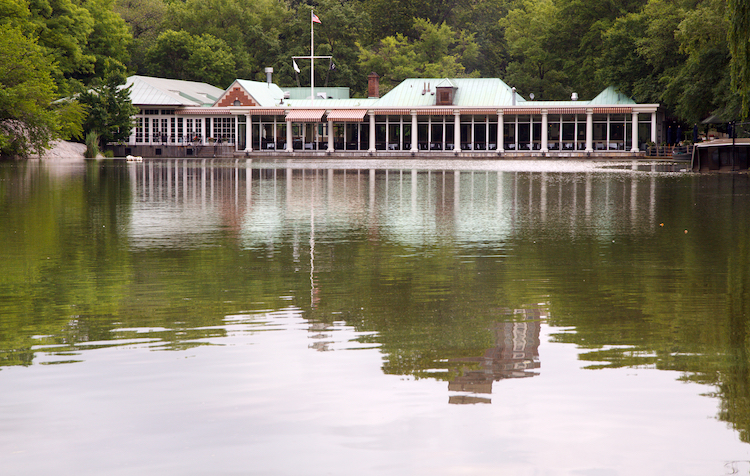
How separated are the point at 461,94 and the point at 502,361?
5751cm

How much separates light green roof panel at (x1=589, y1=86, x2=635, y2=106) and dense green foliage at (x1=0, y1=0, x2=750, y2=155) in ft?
1.79

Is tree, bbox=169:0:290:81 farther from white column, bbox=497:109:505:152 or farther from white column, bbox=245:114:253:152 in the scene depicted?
white column, bbox=497:109:505:152

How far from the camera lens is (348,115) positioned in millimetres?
61000

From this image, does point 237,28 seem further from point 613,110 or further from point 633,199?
point 633,199

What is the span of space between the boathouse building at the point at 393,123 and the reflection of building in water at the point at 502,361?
176 feet

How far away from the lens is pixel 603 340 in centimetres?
554

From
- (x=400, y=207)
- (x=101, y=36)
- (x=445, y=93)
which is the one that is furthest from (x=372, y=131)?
(x=400, y=207)

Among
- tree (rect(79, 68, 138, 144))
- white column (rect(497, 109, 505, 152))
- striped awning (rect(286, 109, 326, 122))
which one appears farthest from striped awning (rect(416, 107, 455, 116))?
tree (rect(79, 68, 138, 144))

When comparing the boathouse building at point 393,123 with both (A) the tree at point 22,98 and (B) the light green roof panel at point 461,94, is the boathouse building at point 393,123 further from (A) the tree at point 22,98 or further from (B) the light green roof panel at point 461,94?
(A) the tree at point 22,98

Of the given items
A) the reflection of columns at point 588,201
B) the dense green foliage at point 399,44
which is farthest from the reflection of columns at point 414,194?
the dense green foliage at point 399,44

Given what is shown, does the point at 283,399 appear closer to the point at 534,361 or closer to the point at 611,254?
the point at 534,361

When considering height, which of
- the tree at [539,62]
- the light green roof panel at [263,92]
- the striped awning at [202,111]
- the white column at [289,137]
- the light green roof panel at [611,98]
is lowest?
the white column at [289,137]

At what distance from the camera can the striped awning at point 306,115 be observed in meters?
61.4

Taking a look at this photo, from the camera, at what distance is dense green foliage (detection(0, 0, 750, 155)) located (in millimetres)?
47188
